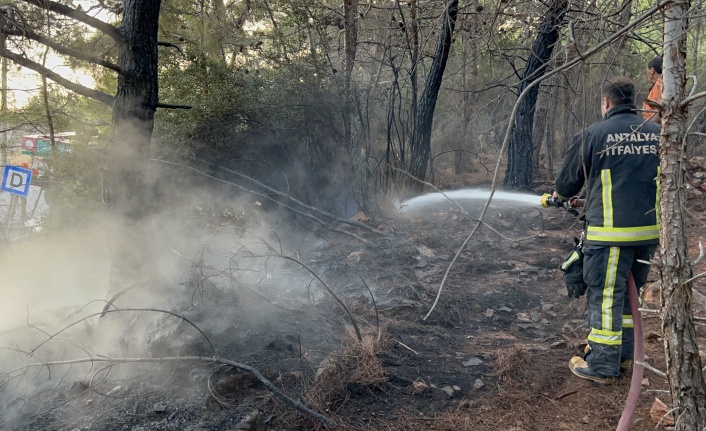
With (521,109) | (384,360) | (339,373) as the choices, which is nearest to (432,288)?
(384,360)

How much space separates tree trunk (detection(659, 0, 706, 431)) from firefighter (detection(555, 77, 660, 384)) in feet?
4.44

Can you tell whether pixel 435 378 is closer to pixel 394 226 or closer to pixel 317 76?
pixel 394 226

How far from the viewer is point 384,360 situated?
3990 millimetres

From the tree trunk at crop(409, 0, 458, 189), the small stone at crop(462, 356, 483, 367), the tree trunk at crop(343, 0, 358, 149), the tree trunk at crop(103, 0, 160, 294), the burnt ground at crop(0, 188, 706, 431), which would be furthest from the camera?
the tree trunk at crop(343, 0, 358, 149)

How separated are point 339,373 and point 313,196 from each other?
233 inches

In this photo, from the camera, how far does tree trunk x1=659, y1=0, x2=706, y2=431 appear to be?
77.5 inches

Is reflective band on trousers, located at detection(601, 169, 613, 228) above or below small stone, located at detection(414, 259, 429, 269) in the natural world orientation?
above

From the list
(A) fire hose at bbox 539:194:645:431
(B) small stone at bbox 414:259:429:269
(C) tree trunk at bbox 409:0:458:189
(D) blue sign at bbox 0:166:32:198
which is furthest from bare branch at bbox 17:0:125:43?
(C) tree trunk at bbox 409:0:458:189

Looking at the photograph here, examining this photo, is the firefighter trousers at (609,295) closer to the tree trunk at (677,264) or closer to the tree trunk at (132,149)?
the tree trunk at (677,264)

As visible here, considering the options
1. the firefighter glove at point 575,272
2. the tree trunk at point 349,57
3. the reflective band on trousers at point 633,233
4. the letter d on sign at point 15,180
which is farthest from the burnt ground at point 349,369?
the letter d on sign at point 15,180

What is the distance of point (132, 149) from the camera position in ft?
16.2

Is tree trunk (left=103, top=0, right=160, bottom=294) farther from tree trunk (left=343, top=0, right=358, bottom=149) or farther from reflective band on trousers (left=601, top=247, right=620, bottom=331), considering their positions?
tree trunk (left=343, top=0, right=358, bottom=149)

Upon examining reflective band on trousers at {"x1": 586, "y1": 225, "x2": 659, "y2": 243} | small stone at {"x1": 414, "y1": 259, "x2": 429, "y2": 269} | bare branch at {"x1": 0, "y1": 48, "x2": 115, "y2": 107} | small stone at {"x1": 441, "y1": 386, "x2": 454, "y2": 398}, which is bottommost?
small stone at {"x1": 441, "y1": 386, "x2": 454, "y2": 398}

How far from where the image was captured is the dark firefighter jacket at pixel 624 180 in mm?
3346
